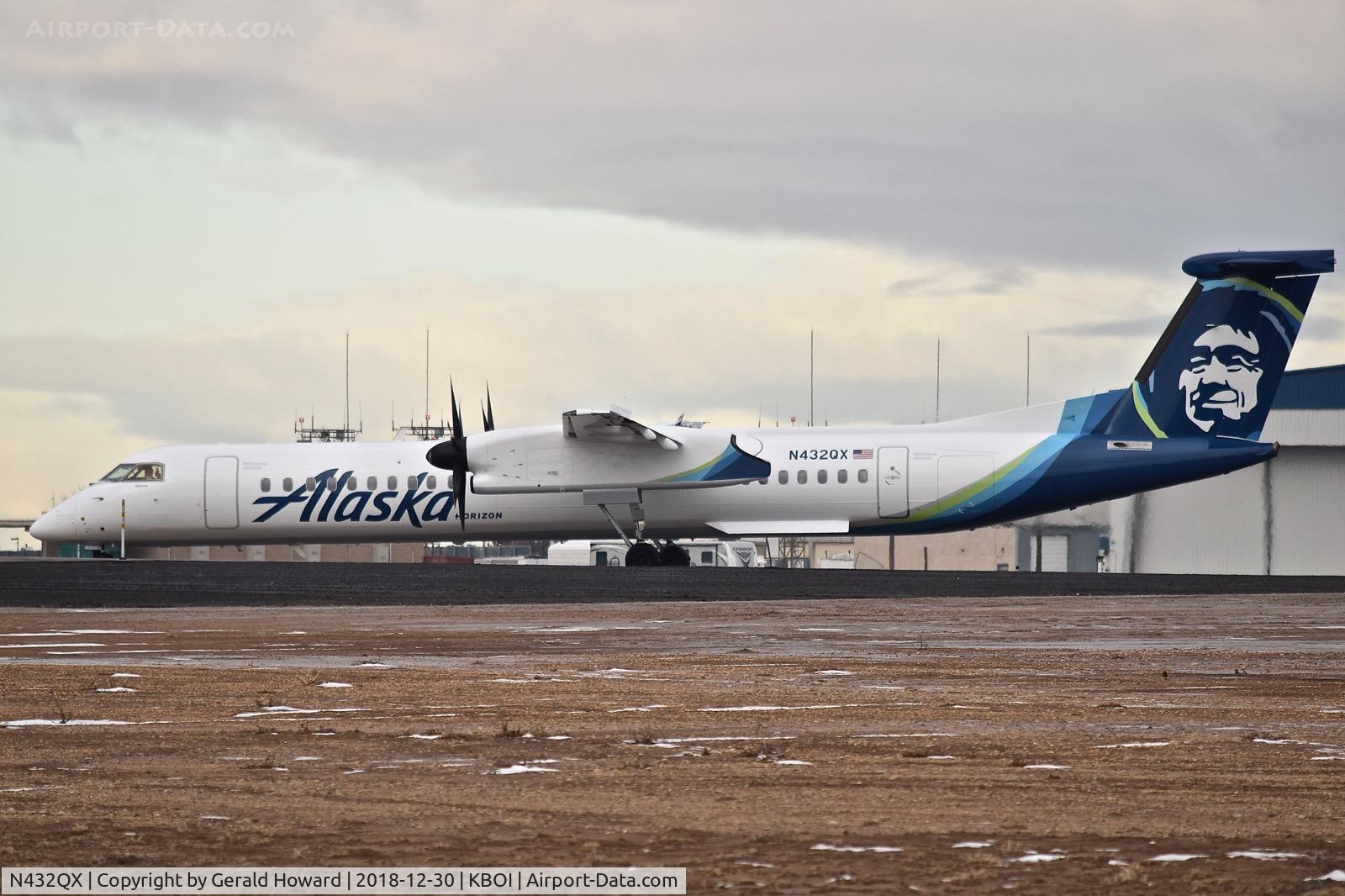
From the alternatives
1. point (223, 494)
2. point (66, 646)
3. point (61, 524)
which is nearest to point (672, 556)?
point (223, 494)

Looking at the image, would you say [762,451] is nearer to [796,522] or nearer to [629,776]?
[796,522]

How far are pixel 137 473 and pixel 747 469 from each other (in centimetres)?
1461

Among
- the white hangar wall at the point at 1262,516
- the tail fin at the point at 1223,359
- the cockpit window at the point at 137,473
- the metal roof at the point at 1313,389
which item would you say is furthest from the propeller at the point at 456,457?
the metal roof at the point at 1313,389

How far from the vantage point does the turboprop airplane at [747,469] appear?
32.6 metres

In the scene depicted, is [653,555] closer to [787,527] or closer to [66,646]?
[787,527]

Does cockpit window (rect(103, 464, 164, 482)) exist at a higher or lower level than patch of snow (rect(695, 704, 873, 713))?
higher

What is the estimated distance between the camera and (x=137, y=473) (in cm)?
3684

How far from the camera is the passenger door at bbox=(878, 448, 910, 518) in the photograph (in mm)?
33531

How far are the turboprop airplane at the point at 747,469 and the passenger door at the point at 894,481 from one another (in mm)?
39

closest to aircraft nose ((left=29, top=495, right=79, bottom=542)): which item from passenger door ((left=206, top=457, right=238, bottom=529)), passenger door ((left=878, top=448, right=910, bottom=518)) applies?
passenger door ((left=206, top=457, right=238, bottom=529))

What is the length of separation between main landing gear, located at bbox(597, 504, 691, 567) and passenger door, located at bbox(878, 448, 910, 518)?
15.8 feet

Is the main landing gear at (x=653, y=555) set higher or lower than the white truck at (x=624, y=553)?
higher

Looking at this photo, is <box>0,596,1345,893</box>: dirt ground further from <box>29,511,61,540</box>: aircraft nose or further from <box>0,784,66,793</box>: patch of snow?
<box>29,511,61,540</box>: aircraft nose

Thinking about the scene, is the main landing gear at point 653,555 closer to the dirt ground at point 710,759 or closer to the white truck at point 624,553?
the white truck at point 624,553
